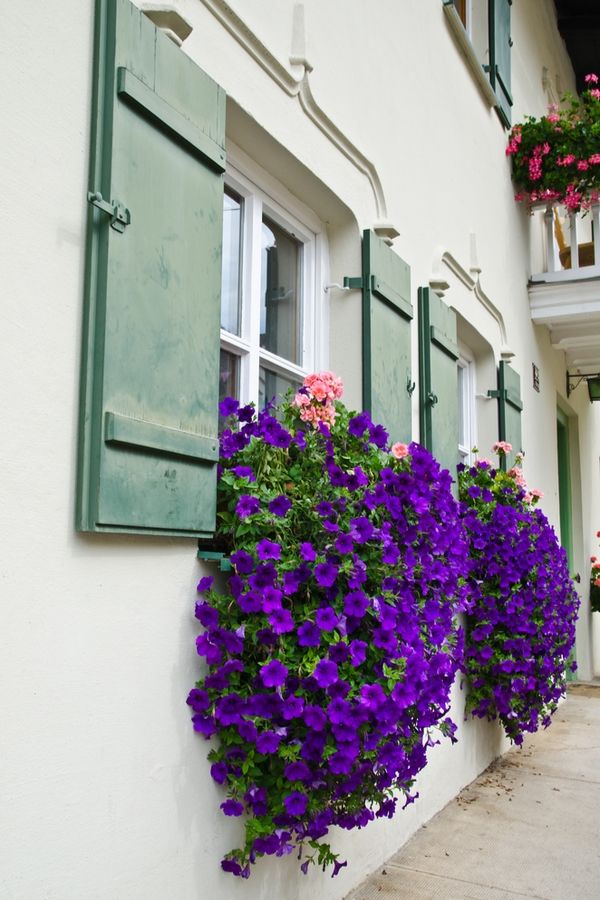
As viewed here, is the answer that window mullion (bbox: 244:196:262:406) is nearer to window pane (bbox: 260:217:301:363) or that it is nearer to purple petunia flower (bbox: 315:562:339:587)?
window pane (bbox: 260:217:301:363)

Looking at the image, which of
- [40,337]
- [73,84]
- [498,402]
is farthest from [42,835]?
[498,402]

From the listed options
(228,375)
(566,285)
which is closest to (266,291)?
(228,375)

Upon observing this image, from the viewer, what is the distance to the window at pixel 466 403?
555cm

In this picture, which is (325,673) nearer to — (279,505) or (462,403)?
(279,505)

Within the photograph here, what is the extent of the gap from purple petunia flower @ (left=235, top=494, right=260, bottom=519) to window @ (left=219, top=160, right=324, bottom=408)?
0.63m

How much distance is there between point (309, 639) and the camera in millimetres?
2225

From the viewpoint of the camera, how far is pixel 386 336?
11.7 feet

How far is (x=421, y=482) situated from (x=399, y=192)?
73.8 inches

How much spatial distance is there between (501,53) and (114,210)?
5.16 metres

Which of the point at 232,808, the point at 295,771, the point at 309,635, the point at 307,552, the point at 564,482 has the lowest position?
the point at 232,808

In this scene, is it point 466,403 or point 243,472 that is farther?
point 466,403

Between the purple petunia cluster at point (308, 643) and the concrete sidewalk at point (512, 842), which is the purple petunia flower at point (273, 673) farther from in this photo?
the concrete sidewalk at point (512, 842)

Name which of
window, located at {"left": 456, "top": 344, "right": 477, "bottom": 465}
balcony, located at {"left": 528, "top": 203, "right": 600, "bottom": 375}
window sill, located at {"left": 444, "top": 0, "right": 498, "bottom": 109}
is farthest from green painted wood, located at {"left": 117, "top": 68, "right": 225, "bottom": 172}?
balcony, located at {"left": 528, "top": 203, "right": 600, "bottom": 375}

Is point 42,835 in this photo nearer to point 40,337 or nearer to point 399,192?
point 40,337
